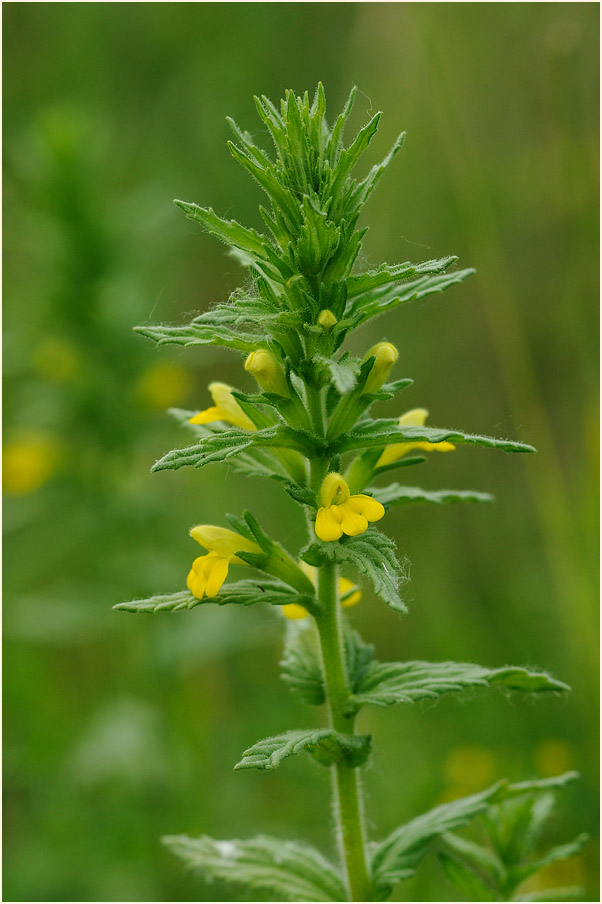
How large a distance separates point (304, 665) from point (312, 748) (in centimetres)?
20

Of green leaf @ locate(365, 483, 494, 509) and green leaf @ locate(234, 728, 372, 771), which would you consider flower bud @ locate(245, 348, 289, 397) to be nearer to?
green leaf @ locate(365, 483, 494, 509)

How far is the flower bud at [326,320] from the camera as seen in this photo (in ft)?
4.98

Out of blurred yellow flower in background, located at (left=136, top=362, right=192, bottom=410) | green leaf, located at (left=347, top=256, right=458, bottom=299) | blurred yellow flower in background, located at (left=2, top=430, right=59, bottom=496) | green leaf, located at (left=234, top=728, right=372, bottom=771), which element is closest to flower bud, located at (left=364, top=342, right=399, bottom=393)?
green leaf, located at (left=347, top=256, right=458, bottom=299)

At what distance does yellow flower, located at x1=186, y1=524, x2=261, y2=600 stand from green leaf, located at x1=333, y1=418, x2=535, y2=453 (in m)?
0.31

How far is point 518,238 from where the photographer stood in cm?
571

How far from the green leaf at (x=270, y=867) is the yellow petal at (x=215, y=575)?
65cm

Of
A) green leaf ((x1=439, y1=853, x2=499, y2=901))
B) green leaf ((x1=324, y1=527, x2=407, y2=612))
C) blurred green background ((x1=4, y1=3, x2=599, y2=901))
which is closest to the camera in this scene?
green leaf ((x1=324, y1=527, x2=407, y2=612))

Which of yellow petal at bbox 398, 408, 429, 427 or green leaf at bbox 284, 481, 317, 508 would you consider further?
yellow petal at bbox 398, 408, 429, 427

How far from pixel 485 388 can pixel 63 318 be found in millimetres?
2817

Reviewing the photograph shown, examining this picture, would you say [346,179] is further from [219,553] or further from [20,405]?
[20,405]

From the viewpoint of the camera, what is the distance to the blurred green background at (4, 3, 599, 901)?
11.5 feet

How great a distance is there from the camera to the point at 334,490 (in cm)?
154

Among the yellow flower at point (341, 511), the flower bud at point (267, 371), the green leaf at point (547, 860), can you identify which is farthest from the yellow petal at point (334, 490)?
the green leaf at point (547, 860)

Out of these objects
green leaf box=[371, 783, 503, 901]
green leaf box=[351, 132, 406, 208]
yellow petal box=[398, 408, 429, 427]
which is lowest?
green leaf box=[371, 783, 503, 901]
